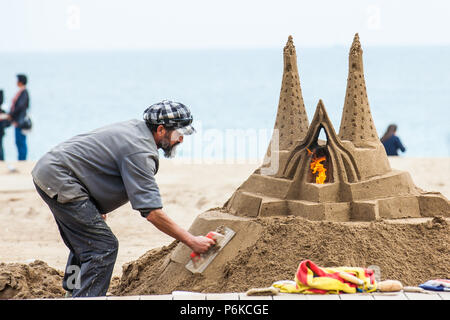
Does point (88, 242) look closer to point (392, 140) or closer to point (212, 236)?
point (212, 236)

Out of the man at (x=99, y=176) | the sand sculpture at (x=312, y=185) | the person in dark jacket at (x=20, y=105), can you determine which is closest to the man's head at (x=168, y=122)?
the man at (x=99, y=176)

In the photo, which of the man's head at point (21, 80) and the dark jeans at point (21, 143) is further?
the dark jeans at point (21, 143)

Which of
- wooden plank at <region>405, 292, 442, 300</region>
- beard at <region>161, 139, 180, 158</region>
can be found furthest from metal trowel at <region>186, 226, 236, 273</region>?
wooden plank at <region>405, 292, 442, 300</region>

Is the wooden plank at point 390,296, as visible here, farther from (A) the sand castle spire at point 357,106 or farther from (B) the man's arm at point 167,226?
(A) the sand castle spire at point 357,106

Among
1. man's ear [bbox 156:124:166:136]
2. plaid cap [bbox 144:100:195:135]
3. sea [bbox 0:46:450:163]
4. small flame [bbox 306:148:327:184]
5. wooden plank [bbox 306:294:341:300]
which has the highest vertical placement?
plaid cap [bbox 144:100:195:135]

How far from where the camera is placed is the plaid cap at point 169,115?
4141 mm

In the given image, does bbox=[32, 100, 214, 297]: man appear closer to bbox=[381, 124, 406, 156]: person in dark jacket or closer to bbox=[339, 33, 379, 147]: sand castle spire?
bbox=[339, 33, 379, 147]: sand castle spire

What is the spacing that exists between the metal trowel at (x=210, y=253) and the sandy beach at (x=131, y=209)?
63.8 inches

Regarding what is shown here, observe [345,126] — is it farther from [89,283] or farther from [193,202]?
[193,202]

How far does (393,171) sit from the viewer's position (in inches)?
196

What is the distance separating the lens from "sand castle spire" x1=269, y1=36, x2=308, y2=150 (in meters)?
5.08

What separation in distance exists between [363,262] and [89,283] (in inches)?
62.9

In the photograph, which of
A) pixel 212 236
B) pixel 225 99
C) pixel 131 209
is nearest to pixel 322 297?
pixel 212 236
